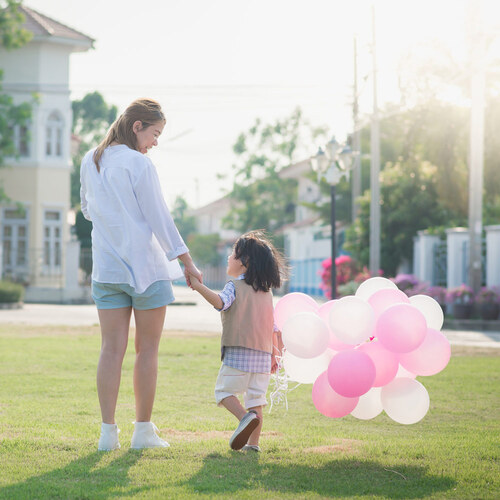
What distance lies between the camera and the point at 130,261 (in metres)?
4.79

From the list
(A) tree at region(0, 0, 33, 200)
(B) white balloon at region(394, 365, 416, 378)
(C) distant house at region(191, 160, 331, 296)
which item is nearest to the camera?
(B) white balloon at region(394, 365, 416, 378)

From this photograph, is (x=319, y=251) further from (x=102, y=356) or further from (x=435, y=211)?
(x=102, y=356)

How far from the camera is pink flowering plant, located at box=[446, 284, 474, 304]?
816 inches

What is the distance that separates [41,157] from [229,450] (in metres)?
31.7

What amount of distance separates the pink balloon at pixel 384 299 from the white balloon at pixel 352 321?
19 cm

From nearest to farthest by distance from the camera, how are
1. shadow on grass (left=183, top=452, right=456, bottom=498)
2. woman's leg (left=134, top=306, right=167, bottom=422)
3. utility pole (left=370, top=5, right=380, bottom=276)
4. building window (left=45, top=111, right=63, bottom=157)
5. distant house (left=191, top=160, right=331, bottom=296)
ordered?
shadow on grass (left=183, top=452, right=456, bottom=498) → woman's leg (left=134, top=306, right=167, bottom=422) → utility pole (left=370, top=5, right=380, bottom=276) → building window (left=45, top=111, right=63, bottom=157) → distant house (left=191, top=160, right=331, bottom=296)

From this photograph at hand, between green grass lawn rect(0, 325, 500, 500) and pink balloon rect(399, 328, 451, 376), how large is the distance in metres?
0.50

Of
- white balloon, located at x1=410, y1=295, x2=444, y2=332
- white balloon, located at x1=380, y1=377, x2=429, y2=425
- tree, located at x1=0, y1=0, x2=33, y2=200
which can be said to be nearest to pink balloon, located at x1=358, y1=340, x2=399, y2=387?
white balloon, located at x1=380, y1=377, x2=429, y2=425

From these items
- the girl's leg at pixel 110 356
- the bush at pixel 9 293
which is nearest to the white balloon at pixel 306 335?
the girl's leg at pixel 110 356

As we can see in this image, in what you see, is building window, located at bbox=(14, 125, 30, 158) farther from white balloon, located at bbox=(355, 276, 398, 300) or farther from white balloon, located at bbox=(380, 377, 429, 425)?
white balloon, located at bbox=(380, 377, 429, 425)

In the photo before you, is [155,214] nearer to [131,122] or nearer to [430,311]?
[131,122]

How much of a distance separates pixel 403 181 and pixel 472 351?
15948mm

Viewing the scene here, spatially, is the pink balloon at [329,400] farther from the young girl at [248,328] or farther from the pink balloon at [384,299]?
the pink balloon at [384,299]

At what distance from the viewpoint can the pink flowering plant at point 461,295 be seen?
68.0ft
